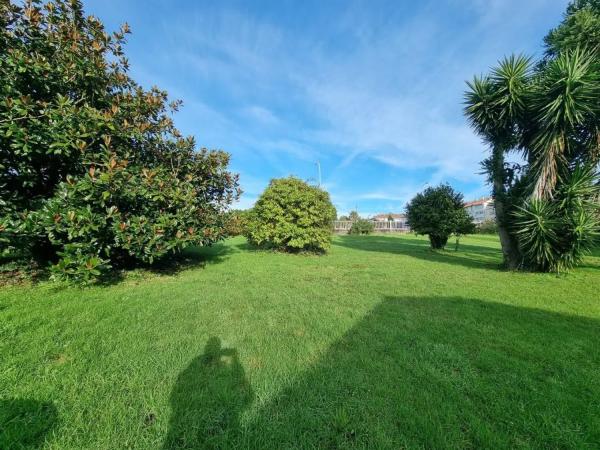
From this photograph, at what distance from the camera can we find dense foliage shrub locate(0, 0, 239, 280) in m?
4.15

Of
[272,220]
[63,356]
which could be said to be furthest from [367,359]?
[272,220]

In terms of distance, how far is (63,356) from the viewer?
8.36 ft

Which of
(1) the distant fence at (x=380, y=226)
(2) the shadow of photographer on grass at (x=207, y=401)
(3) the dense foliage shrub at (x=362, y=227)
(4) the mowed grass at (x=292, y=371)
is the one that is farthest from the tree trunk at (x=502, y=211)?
(1) the distant fence at (x=380, y=226)

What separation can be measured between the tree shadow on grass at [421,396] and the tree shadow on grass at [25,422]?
85 centimetres

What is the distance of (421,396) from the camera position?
2.10m

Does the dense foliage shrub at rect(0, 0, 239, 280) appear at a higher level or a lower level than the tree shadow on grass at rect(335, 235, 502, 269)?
higher

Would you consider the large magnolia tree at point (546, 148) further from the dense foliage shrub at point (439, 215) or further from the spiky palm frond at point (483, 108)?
the dense foliage shrub at point (439, 215)

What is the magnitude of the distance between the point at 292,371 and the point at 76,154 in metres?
5.76

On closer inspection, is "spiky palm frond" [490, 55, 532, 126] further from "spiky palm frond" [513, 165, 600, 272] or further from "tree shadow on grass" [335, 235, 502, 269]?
"tree shadow on grass" [335, 235, 502, 269]

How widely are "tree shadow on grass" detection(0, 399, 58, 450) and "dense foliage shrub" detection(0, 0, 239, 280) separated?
2842 mm

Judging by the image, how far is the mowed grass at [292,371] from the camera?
5.72 ft

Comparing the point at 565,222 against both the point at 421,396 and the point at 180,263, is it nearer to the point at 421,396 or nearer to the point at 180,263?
the point at 421,396

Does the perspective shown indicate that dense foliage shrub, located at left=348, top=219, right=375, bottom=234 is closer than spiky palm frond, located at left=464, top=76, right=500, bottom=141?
No

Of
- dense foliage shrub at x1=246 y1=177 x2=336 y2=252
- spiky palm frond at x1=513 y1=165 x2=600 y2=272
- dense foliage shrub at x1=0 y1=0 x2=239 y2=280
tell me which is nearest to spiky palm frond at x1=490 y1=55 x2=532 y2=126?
spiky palm frond at x1=513 y1=165 x2=600 y2=272
